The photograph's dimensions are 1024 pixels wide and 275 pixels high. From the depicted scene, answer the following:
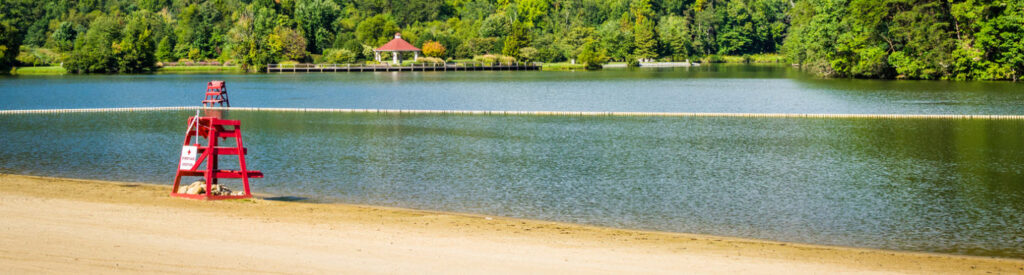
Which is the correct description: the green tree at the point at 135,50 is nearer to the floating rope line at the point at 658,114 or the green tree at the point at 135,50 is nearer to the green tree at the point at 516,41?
the green tree at the point at 516,41

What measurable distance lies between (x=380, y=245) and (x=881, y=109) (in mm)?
26614

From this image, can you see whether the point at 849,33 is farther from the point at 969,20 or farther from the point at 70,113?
the point at 70,113

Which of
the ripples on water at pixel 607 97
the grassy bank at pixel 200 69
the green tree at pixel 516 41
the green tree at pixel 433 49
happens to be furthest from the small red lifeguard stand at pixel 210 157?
the green tree at pixel 516 41

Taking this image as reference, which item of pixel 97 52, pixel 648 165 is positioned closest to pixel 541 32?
pixel 97 52

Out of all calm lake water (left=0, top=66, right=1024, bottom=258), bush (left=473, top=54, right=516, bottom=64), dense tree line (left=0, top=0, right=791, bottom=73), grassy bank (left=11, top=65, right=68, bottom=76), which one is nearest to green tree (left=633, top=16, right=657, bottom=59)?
dense tree line (left=0, top=0, right=791, bottom=73)

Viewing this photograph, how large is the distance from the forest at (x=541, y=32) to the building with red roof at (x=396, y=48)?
156 cm

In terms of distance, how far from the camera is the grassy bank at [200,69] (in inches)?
3381

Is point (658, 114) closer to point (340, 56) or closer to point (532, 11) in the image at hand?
point (340, 56)

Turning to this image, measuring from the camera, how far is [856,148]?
19.5 m

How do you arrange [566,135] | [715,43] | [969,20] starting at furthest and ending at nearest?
1. [715,43]
2. [969,20]
3. [566,135]

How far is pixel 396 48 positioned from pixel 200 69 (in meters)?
19.7

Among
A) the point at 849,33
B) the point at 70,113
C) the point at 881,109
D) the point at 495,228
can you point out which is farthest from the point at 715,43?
the point at 495,228

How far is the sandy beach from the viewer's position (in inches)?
306

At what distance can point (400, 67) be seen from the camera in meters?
89.1
